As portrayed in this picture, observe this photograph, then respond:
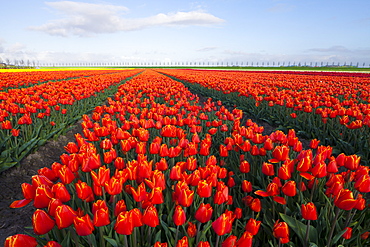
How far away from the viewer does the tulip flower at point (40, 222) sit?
5.25 feet

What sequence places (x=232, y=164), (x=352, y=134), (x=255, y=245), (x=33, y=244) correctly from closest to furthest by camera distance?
(x=33, y=244) → (x=255, y=245) → (x=232, y=164) → (x=352, y=134)

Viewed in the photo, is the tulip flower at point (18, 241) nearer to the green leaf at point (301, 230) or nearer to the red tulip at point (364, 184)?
the green leaf at point (301, 230)

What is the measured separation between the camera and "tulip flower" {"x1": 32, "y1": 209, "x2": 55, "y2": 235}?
1.60m

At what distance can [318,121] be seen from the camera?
7402mm

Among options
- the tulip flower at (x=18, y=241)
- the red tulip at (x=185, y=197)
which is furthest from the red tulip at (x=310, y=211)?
the tulip flower at (x=18, y=241)

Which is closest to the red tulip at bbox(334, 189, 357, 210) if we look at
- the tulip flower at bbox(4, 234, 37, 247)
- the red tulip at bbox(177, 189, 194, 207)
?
the red tulip at bbox(177, 189, 194, 207)

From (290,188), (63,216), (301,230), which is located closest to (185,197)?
(63,216)

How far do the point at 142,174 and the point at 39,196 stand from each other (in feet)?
2.65

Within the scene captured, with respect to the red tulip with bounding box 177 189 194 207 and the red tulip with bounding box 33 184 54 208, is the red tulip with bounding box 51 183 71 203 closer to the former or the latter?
the red tulip with bounding box 33 184 54 208

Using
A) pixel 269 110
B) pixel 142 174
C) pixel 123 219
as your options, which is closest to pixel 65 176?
pixel 142 174

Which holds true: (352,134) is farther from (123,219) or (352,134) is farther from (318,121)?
(123,219)

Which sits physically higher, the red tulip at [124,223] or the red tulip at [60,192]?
the red tulip at [60,192]

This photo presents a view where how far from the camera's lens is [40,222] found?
1624 millimetres

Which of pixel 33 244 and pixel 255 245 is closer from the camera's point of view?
pixel 33 244
